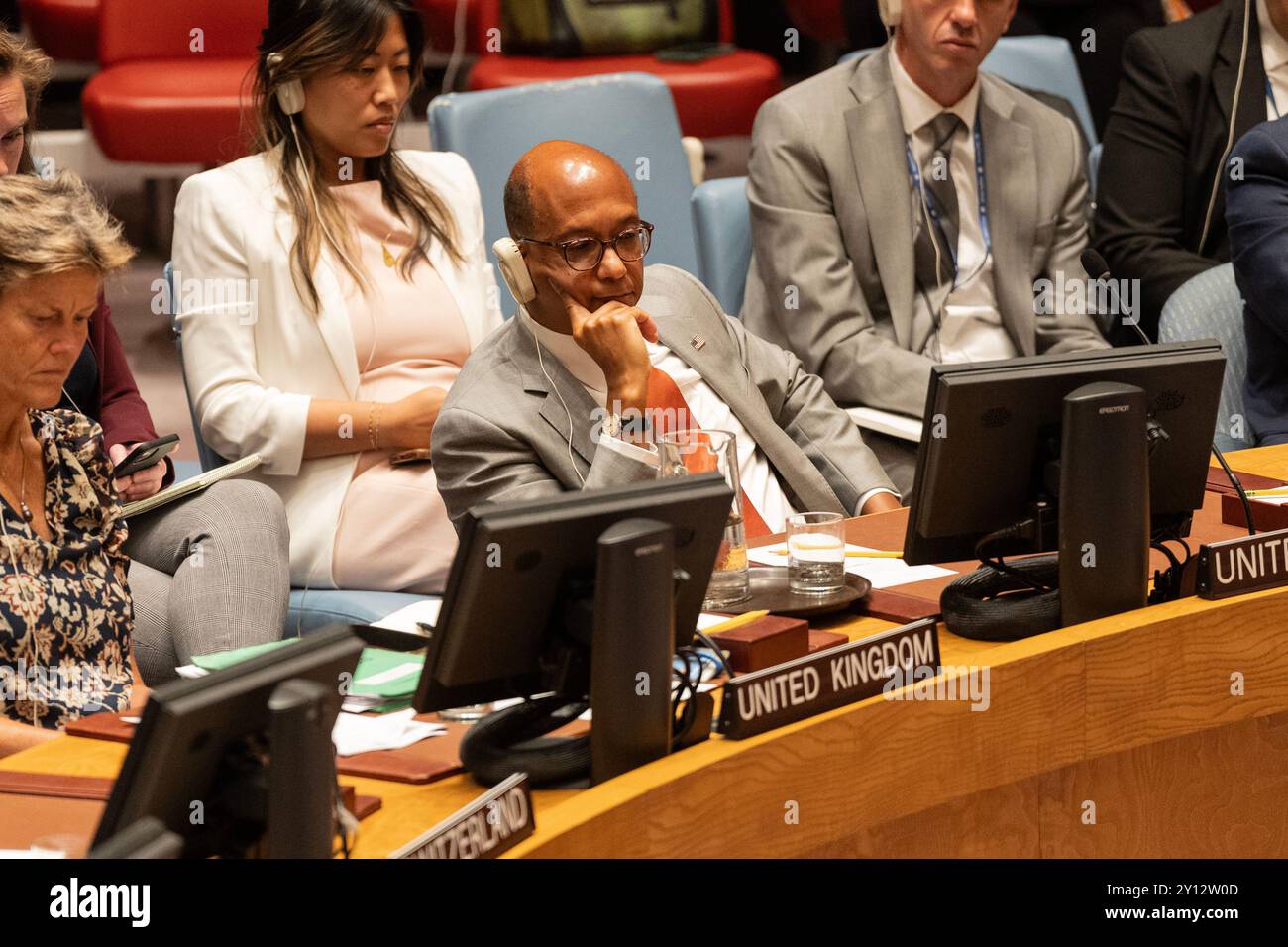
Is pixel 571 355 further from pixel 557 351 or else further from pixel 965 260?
pixel 965 260

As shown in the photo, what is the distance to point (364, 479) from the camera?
2.77 m

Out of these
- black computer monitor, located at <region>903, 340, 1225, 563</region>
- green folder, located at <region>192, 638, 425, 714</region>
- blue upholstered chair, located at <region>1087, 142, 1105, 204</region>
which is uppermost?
blue upholstered chair, located at <region>1087, 142, 1105, 204</region>

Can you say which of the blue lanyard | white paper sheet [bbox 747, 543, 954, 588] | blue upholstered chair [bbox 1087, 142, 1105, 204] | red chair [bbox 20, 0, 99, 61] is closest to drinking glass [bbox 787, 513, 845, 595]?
white paper sheet [bbox 747, 543, 954, 588]

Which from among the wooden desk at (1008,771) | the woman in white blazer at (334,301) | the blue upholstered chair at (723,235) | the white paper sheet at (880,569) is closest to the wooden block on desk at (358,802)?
the wooden desk at (1008,771)

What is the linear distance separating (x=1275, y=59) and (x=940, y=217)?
849 mm

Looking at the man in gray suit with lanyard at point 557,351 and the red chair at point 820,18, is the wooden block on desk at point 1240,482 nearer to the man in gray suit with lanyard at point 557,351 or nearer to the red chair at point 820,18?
the man in gray suit with lanyard at point 557,351

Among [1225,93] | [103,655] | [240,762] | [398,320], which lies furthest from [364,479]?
[1225,93]

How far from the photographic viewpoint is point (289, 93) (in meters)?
2.85

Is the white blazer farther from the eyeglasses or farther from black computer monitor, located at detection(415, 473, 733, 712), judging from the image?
black computer monitor, located at detection(415, 473, 733, 712)

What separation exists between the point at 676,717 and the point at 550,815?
0.19 metres

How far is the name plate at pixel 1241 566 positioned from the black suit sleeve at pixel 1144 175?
1553 mm

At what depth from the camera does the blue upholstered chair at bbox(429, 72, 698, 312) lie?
3207mm

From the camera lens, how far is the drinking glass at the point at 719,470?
6.14 feet

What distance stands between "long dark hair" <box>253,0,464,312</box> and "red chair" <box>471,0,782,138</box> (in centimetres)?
161
